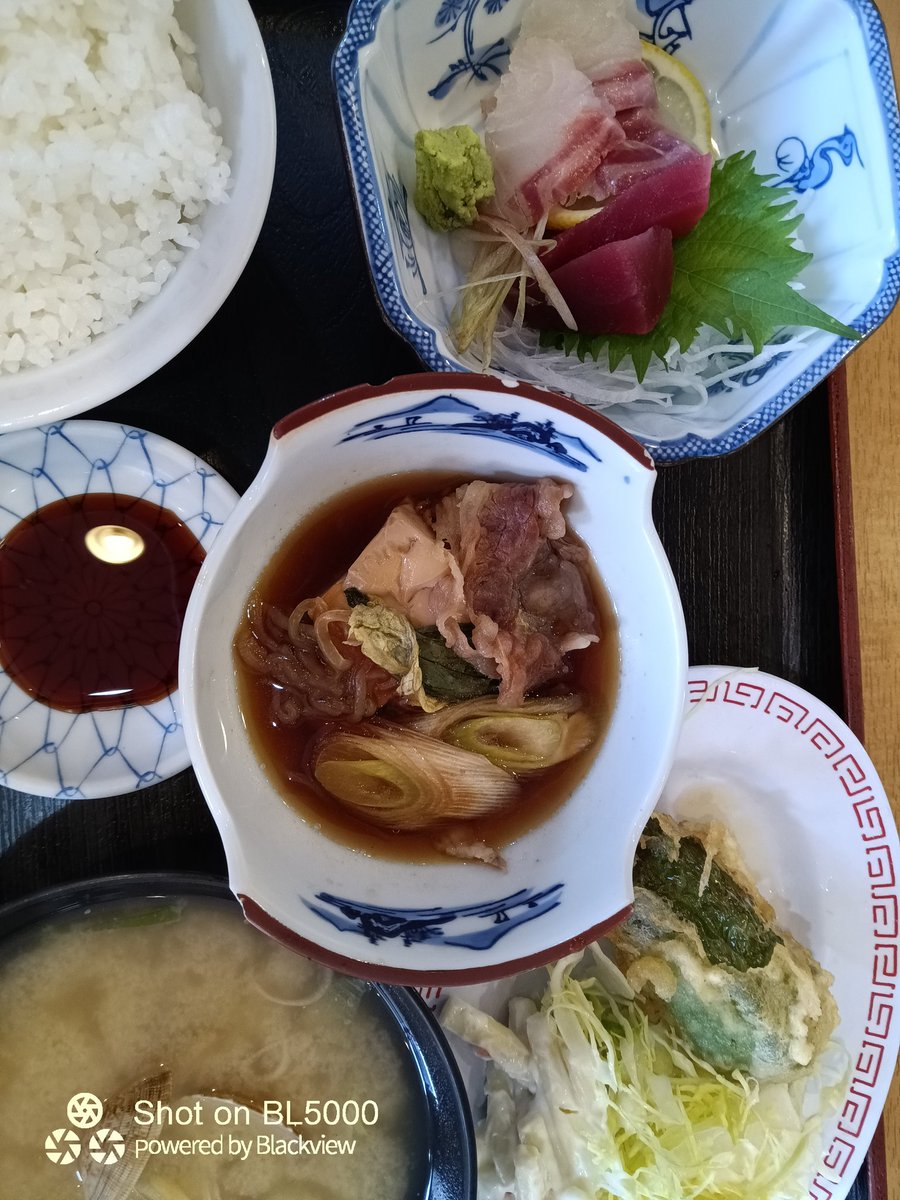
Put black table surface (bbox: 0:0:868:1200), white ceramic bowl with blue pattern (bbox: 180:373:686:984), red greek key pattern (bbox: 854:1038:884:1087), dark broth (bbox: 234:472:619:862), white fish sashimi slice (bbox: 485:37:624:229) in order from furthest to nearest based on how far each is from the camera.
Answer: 1. red greek key pattern (bbox: 854:1038:884:1087)
2. black table surface (bbox: 0:0:868:1200)
3. white fish sashimi slice (bbox: 485:37:624:229)
4. dark broth (bbox: 234:472:619:862)
5. white ceramic bowl with blue pattern (bbox: 180:373:686:984)

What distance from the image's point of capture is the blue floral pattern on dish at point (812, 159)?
58.7 inches

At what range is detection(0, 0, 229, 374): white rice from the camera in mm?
1194

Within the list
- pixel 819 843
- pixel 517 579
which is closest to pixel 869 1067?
pixel 819 843

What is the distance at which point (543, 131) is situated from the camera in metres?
1.45

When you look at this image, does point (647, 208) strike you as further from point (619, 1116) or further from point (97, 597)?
point (619, 1116)

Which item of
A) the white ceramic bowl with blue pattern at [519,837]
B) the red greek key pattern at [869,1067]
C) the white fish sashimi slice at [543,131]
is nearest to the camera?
the white ceramic bowl with blue pattern at [519,837]

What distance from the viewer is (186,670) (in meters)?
1.13

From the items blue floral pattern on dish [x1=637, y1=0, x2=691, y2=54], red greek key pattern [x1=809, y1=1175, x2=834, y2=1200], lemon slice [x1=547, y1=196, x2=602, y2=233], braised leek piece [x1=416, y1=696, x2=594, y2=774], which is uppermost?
blue floral pattern on dish [x1=637, y1=0, x2=691, y2=54]

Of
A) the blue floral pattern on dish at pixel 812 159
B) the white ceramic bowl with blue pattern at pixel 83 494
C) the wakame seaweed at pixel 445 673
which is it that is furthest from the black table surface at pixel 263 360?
the blue floral pattern on dish at pixel 812 159

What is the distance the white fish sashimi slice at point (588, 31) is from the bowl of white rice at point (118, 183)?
1.86 ft

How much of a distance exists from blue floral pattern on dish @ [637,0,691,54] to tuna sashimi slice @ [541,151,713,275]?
330 mm

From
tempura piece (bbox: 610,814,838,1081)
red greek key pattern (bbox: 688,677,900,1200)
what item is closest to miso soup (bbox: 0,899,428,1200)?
tempura piece (bbox: 610,814,838,1081)

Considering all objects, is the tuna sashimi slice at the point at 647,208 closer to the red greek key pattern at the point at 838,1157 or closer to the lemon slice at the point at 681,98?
the lemon slice at the point at 681,98

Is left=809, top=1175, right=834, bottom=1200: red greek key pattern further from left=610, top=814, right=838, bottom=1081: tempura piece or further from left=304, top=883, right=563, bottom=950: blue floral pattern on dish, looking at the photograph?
left=304, top=883, right=563, bottom=950: blue floral pattern on dish
